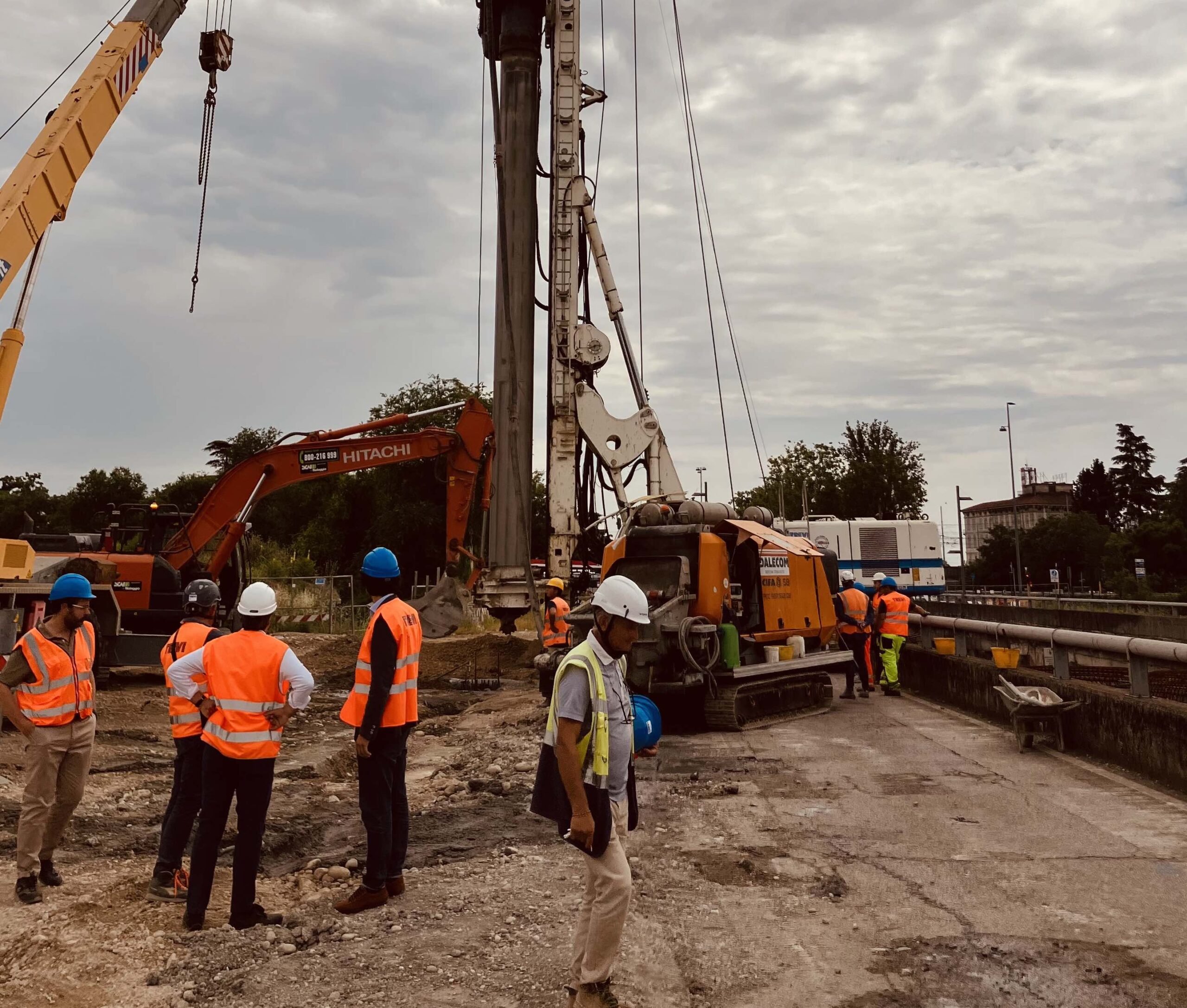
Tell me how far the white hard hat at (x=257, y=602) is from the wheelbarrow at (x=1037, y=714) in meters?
7.74

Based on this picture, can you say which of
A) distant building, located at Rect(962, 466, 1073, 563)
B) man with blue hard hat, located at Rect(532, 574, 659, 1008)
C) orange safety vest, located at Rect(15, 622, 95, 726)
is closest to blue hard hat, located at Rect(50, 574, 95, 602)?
orange safety vest, located at Rect(15, 622, 95, 726)

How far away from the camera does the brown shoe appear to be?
619 centimetres

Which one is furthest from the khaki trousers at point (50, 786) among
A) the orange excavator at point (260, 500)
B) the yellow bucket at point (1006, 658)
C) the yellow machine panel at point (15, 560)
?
the orange excavator at point (260, 500)

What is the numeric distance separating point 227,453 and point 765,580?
238 ft

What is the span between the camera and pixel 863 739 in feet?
40.4

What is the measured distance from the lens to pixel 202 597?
7.05 m

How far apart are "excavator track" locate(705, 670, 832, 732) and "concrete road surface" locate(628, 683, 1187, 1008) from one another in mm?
1809

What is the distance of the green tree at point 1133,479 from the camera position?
311 ft

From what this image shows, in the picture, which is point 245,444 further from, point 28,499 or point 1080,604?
point 1080,604

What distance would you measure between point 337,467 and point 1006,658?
11.5m

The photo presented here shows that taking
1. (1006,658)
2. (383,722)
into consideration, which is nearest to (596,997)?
(383,722)

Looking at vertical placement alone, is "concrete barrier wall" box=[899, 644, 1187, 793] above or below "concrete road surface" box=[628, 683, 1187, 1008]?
above

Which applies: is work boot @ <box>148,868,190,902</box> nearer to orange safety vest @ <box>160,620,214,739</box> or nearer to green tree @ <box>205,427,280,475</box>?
orange safety vest @ <box>160,620,214,739</box>

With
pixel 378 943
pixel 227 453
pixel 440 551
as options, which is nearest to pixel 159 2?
pixel 378 943
